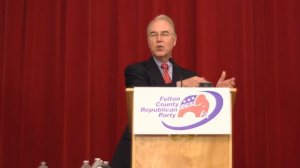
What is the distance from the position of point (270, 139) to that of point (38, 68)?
2040 millimetres

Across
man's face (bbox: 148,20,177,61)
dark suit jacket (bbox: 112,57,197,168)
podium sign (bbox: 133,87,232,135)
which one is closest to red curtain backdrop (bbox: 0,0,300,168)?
man's face (bbox: 148,20,177,61)

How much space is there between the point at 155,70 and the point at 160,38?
0.25 metres

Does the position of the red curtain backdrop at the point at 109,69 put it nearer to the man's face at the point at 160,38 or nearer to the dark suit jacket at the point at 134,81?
the man's face at the point at 160,38

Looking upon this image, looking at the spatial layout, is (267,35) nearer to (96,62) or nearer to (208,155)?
(96,62)

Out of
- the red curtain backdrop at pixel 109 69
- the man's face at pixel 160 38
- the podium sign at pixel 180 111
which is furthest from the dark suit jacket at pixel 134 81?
the red curtain backdrop at pixel 109 69

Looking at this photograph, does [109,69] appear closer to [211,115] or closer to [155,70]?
[155,70]

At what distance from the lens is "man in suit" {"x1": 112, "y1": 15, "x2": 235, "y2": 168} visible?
2395 millimetres

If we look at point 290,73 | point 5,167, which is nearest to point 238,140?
point 290,73

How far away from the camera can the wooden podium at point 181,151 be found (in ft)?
5.73

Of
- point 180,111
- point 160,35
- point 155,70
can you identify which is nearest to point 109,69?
point 160,35

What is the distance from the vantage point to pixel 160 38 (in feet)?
8.71

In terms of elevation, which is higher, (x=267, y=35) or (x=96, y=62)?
(x=267, y=35)

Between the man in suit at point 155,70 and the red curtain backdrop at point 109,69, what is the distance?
0.99 m

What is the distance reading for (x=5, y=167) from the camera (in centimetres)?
362
